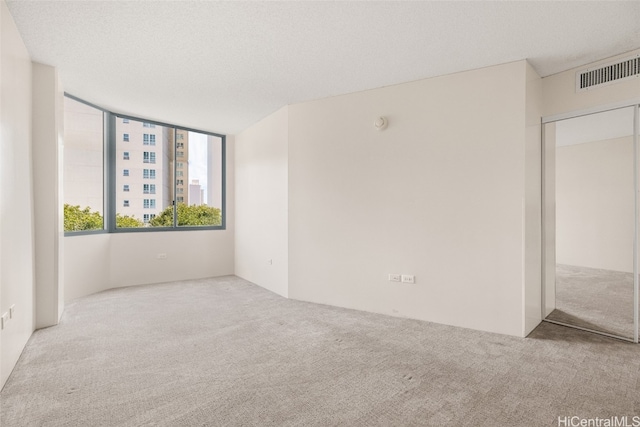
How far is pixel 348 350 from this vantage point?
3057 mm

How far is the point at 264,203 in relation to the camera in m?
5.59

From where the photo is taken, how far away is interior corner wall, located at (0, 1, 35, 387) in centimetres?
251

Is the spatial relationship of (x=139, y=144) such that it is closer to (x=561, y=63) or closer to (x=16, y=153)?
(x=16, y=153)

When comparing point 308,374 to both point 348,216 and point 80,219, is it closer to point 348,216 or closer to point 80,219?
point 348,216

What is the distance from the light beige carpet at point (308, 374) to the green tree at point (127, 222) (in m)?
2.02

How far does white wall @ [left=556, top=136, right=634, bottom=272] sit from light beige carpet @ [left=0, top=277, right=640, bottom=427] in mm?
887

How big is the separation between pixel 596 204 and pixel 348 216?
8.84ft

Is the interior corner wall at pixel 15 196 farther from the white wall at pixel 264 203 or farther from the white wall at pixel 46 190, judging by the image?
the white wall at pixel 264 203

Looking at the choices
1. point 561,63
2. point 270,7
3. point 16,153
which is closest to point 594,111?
point 561,63

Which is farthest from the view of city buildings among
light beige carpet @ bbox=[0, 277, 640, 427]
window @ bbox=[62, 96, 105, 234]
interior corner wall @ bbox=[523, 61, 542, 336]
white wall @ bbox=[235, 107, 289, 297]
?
interior corner wall @ bbox=[523, 61, 542, 336]

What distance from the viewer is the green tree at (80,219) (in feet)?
15.8

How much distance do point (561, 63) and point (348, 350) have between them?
3486 millimetres

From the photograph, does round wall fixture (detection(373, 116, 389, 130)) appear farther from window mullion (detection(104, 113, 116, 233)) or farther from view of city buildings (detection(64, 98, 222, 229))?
window mullion (detection(104, 113, 116, 233))

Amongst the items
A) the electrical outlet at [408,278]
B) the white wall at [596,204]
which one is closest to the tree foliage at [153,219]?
the electrical outlet at [408,278]
